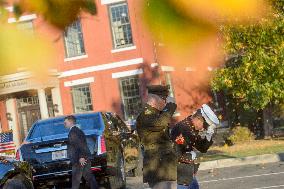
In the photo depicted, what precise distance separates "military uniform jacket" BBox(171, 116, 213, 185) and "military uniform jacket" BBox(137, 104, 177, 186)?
21cm

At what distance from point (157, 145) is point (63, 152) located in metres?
3.02

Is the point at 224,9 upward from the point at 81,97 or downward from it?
upward

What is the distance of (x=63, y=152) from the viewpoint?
8836 millimetres

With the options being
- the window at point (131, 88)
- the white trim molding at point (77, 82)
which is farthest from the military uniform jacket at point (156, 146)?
the white trim molding at point (77, 82)

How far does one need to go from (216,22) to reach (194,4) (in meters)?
0.06

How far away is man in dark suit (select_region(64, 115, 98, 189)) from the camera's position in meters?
7.98

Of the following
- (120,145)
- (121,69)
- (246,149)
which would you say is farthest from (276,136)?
(121,69)

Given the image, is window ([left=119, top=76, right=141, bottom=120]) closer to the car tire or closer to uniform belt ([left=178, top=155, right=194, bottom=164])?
uniform belt ([left=178, top=155, right=194, bottom=164])

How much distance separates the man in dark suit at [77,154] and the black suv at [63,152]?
638mm

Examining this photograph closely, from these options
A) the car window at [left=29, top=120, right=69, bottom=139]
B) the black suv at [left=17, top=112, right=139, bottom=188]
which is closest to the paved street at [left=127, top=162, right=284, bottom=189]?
the black suv at [left=17, top=112, right=139, bottom=188]

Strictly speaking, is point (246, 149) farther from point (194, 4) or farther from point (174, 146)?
point (194, 4)

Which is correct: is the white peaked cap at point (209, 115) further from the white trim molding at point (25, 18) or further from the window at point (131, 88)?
the white trim molding at point (25, 18)

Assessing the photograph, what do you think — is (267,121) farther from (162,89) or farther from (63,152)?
(162,89)

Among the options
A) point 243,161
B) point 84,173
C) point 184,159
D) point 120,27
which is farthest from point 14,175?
point 120,27
